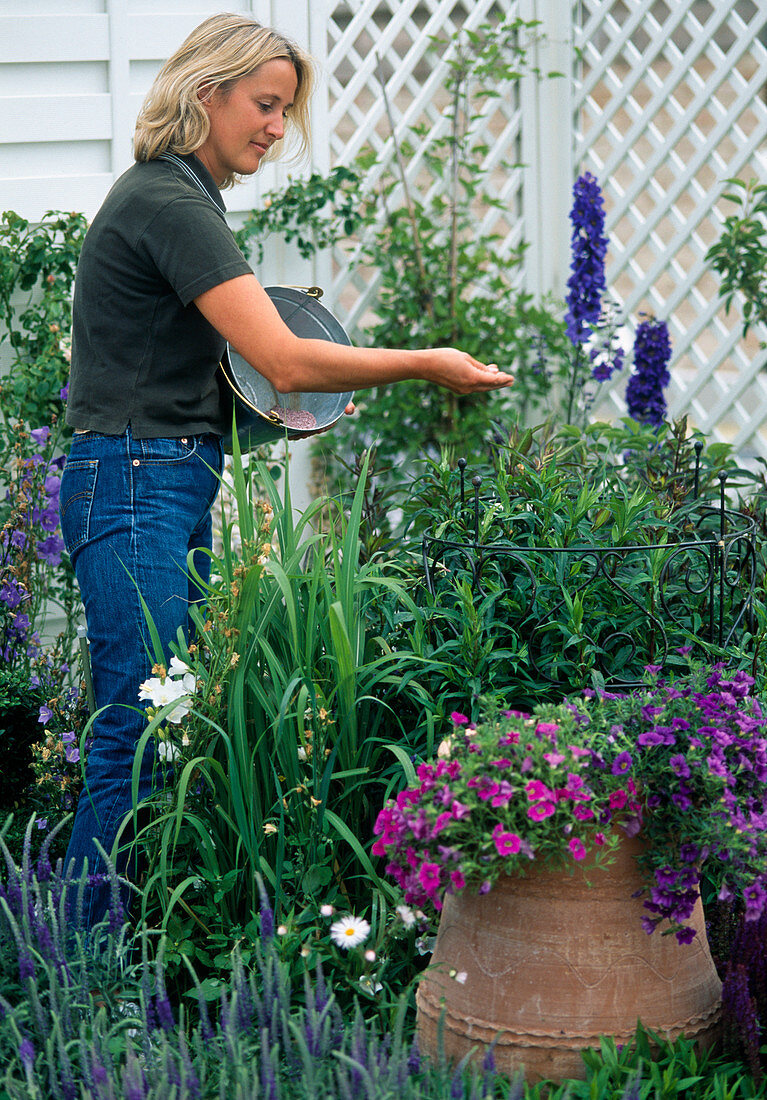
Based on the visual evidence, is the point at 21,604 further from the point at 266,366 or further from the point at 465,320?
the point at 465,320

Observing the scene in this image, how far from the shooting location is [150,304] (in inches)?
75.5

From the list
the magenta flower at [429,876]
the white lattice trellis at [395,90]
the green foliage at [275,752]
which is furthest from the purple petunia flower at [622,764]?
the white lattice trellis at [395,90]

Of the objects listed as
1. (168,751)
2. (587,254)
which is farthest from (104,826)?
(587,254)

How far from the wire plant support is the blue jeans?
18.3 inches

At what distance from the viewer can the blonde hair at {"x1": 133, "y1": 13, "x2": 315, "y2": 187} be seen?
195 centimetres

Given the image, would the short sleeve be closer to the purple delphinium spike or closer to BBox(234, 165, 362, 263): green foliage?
BBox(234, 165, 362, 263): green foliage

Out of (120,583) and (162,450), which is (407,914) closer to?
(120,583)

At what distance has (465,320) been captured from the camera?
417 cm

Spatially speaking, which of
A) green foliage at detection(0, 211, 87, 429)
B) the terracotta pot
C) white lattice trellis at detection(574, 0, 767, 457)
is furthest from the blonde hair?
white lattice trellis at detection(574, 0, 767, 457)

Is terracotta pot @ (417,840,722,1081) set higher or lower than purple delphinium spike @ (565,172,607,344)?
lower

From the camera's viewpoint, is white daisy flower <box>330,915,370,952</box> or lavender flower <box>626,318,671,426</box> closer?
white daisy flower <box>330,915,370,952</box>

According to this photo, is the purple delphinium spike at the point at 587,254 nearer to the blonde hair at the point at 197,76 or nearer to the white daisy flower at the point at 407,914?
the blonde hair at the point at 197,76

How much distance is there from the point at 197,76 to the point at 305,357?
536mm

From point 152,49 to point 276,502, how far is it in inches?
83.9
